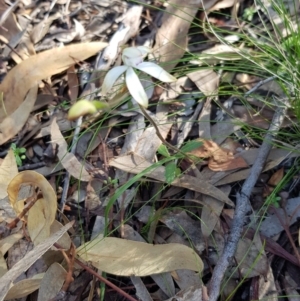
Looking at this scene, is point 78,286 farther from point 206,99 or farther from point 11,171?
point 206,99

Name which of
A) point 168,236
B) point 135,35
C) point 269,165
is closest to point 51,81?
point 135,35

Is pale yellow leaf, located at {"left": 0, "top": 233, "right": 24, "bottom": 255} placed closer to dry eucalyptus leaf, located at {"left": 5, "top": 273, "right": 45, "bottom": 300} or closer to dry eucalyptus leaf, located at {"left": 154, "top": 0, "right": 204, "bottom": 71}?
dry eucalyptus leaf, located at {"left": 5, "top": 273, "right": 45, "bottom": 300}

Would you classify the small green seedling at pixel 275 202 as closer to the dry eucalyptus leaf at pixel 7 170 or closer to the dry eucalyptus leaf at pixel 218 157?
the dry eucalyptus leaf at pixel 218 157

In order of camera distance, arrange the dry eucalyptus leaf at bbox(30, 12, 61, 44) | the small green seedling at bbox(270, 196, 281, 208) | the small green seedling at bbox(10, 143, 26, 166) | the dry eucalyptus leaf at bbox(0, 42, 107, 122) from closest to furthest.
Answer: the small green seedling at bbox(270, 196, 281, 208) → the small green seedling at bbox(10, 143, 26, 166) → the dry eucalyptus leaf at bbox(0, 42, 107, 122) → the dry eucalyptus leaf at bbox(30, 12, 61, 44)

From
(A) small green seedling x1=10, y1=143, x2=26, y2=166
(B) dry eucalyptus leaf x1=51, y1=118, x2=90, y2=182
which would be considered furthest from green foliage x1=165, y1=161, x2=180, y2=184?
(A) small green seedling x1=10, y1=143, x2=26, y2=166

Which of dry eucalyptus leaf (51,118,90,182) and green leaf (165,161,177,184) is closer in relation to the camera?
green leaf (165,161,177,184)

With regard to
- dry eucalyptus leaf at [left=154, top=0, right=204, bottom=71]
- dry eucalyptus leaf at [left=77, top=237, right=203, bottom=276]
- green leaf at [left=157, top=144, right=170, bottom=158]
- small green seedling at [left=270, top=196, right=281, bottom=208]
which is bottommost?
small green seedling at [left=270, top=196, right=281, bottom=208]

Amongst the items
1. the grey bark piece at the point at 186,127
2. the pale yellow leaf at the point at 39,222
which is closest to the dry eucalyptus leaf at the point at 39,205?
the pale yellow leaf at the point at 39,222

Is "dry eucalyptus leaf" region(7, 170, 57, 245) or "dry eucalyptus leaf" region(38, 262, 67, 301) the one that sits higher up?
"dry eucalyptus leaf" region(7, 170, 57, 245)

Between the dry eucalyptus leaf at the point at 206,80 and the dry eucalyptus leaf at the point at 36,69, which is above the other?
the dry eucalyptus leaf at the point at 36,69
